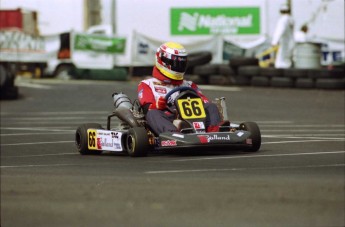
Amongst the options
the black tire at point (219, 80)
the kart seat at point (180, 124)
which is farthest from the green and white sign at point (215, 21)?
the kart seat at point (180, 124)

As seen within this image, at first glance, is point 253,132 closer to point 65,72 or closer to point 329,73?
point 329,73

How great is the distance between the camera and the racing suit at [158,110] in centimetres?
1073

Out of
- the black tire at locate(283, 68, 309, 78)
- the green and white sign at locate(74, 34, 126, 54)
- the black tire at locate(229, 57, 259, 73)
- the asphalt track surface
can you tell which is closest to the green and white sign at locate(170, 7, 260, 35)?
the green and white sign at locate(74, 34, 126, 54)

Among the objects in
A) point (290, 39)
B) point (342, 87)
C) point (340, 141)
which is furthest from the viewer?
point (290, 39)

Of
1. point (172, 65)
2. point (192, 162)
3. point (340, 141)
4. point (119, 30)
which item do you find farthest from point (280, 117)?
point (119, 30)

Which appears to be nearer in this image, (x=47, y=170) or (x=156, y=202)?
(x=156, y=202)

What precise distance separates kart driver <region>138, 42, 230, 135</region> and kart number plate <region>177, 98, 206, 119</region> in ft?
0.45

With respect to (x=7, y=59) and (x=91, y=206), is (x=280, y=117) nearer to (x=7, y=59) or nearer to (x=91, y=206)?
(x=91, y=206)

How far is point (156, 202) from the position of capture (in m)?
7.16

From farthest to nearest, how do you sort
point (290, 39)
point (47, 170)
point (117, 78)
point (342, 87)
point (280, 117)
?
point (117, 78) → point (290, 39) → point (342, 87) → point (280, 117) → point (47, 170)

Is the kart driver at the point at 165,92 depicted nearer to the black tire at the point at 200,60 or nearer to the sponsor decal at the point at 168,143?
the sponsor decal at the point at 168,143

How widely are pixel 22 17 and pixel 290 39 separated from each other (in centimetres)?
902

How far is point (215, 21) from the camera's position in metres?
30.5

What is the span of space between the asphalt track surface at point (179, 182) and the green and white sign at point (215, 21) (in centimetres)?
1409
